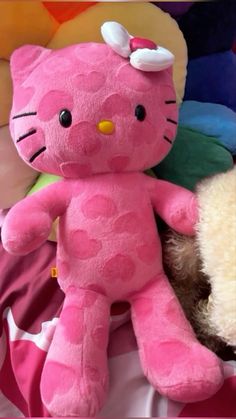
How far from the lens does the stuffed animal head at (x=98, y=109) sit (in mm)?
676

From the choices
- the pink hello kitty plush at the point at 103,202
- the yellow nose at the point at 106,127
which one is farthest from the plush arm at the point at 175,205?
the yellow nose at the point at 106,127

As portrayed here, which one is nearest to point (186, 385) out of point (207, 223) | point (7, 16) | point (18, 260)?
point (207, 223)

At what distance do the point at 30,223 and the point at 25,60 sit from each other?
9.1 inches

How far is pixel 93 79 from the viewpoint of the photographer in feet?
2.24

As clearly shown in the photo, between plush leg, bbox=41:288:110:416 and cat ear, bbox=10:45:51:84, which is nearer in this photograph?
plush leg, bbox=41:288:110:416

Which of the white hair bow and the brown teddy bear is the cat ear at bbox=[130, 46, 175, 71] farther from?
the brown teddy bear

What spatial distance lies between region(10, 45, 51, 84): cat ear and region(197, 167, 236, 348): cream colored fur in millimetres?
276

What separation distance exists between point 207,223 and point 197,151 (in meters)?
0.17

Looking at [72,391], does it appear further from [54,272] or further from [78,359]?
[54,272]

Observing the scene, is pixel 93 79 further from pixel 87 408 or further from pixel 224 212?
pixel 87 408

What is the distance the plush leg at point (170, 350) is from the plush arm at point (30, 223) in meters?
0.15

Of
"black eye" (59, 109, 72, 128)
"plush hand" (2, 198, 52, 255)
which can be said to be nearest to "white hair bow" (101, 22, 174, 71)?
"black eye" (59, 109, 72, 128)

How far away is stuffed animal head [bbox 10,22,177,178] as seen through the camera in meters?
0.68

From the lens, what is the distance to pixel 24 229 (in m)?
0.67
